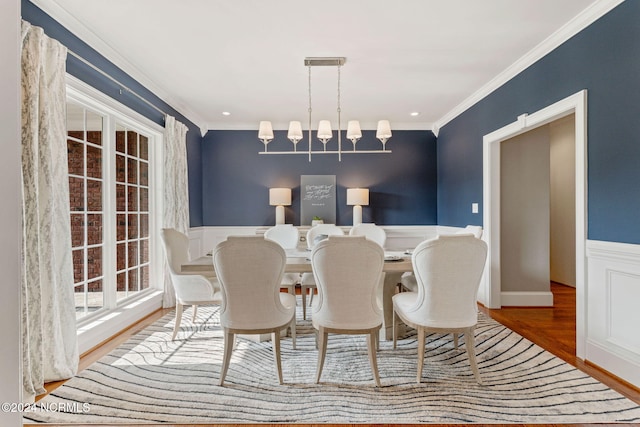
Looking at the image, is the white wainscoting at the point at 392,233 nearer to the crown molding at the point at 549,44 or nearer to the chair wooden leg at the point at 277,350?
the crown molding at the point at 549,44

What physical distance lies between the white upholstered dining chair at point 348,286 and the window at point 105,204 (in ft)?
6.94

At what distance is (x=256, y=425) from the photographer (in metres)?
1.86

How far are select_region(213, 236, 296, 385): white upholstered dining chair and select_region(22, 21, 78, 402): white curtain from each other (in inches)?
43.7

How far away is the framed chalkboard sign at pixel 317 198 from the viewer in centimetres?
574

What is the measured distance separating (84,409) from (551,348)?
3473mm

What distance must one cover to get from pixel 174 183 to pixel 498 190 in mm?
3994

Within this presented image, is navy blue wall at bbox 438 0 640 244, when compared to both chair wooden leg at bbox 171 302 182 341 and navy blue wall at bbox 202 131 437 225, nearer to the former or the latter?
navy blue wall at bbox 202 131 437 225

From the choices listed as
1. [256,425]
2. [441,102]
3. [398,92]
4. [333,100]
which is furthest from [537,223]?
[256,425]

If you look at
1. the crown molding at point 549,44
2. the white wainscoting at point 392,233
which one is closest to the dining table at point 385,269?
the crown molding at point 549,44

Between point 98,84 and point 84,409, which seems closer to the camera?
point 84,409

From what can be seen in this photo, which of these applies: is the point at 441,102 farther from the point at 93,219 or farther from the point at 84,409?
the point at 84,409

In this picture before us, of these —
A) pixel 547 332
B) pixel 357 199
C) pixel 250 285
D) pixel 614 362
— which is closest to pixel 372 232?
pixel 357 199

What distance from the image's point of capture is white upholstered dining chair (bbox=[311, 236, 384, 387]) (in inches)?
82.7

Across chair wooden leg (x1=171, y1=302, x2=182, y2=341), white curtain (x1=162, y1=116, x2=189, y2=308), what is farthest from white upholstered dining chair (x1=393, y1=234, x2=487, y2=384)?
white curtain (x1=162, y1=116, x2=189, y2=308)
